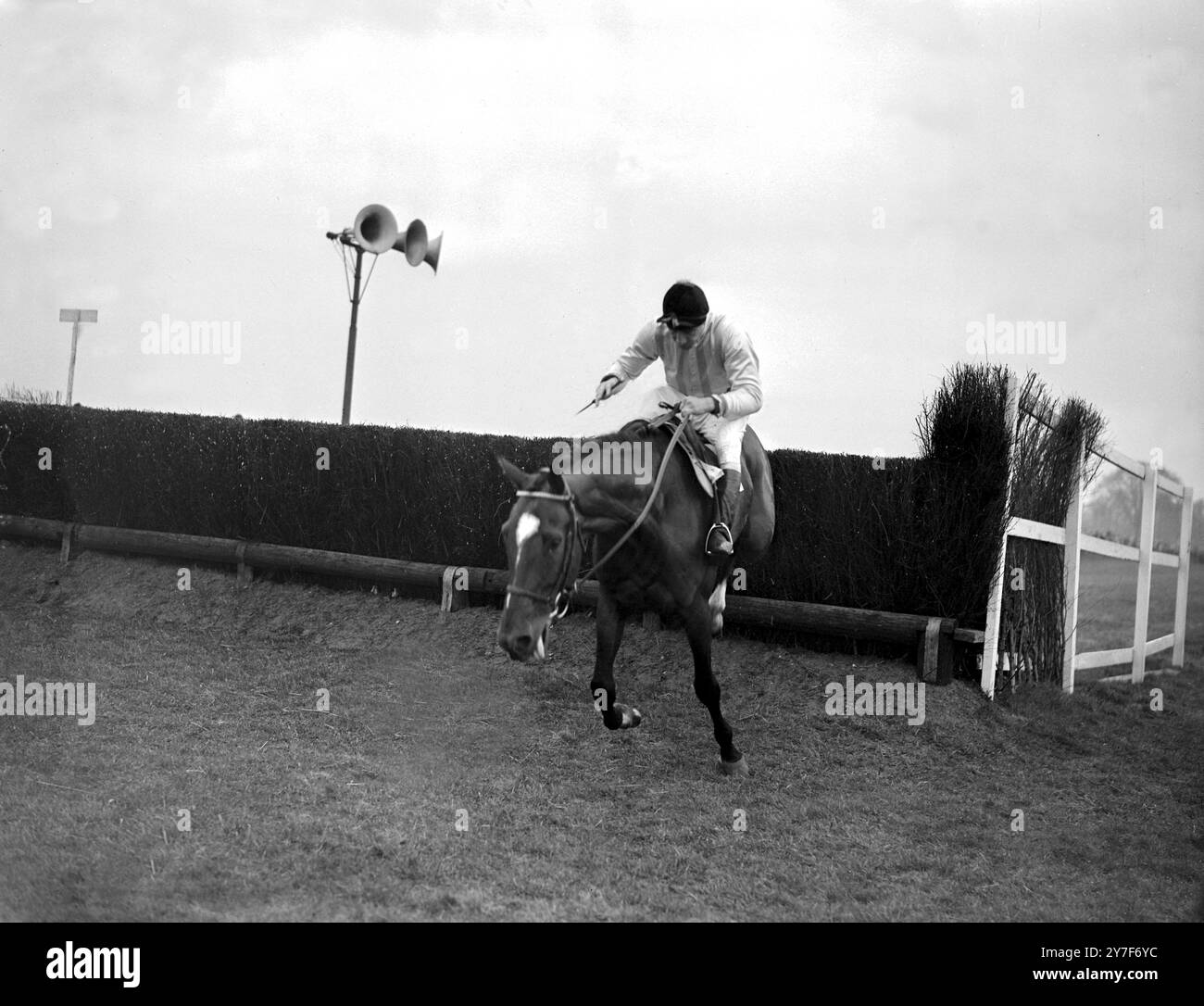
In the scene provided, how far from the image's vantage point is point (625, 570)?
654cm

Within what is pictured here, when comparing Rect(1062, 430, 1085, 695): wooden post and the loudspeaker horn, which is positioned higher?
the loudspeaker horn

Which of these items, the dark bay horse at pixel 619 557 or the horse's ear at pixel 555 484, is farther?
the horse's ear at pixel 555 484

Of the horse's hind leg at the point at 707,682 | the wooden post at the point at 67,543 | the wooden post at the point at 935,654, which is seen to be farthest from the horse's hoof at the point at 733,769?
the wooden post at the point at 67,543

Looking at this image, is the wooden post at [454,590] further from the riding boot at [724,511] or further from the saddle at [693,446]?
the saddle at [693,446]

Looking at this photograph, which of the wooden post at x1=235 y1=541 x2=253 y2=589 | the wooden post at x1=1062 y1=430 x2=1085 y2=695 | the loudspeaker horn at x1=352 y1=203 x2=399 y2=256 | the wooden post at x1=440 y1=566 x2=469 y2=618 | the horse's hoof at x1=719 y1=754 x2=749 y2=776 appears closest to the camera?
the horse's hoof at x1=719 y1=754 x2=749 y2=776

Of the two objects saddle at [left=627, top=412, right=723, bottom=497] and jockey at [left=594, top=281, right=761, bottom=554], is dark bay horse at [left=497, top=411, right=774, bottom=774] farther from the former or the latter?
jockey at [left=594, top=281, right=761, bottom=554]

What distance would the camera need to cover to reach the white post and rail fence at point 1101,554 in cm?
856

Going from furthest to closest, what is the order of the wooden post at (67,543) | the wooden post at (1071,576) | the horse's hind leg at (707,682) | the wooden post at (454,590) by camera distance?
1. the wooden post at (67,543)
2. the wooden post at (454,590)
3. the wooden post at (1071,576)
4. the horse's hind leg at (707,682)

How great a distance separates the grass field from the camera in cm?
507

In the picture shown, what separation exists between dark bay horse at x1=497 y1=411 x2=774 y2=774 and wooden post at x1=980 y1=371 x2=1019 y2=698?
7.07 ft

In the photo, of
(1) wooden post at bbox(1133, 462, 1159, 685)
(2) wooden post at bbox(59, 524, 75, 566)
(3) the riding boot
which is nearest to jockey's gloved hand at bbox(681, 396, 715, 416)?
(3) the riding boot

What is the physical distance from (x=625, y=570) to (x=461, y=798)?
1.64 meters

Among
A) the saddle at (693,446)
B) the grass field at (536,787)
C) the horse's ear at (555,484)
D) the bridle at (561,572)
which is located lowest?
the grass field at (536,787)

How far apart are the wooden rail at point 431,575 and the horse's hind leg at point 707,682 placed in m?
Result: 1.54
